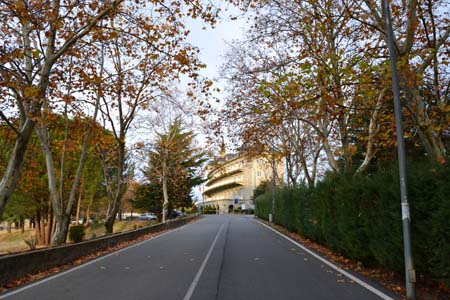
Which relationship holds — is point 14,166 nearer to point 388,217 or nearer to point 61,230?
point 61,230

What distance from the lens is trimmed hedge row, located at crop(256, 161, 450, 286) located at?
262 inches

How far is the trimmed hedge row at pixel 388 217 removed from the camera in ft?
21.9

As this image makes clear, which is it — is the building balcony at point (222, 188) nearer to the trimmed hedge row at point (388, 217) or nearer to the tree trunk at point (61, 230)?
the tree trunk at point (61, 230)

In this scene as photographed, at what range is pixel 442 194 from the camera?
21.4ft

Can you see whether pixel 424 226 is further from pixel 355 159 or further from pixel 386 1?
pixel 355 159

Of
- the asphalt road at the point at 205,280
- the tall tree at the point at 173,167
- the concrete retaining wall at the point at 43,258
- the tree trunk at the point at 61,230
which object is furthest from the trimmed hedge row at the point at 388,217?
the tall tree at the point at 173,167

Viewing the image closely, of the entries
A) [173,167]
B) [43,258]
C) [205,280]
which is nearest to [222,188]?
[173,167]

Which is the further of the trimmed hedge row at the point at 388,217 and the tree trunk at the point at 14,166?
the tree trunk at the point at 14,166

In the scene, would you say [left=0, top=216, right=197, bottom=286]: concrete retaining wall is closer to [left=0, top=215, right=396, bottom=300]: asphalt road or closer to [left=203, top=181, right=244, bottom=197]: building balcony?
[left=0, top=215, right=396, bottom=300]: asphalt road

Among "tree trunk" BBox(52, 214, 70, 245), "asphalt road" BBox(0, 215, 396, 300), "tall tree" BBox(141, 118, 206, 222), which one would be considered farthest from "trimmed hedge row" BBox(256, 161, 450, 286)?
"tall tree" BBox(141, 118, 206, 222)

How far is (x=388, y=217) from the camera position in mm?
8711

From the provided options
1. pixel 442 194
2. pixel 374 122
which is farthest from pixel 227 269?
pixel 374 122

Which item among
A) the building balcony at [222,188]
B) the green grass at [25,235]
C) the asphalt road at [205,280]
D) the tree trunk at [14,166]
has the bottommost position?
the green grass at [25,235]

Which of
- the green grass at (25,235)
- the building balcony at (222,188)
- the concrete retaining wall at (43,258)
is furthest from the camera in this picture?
the building balcony at (222,188)
